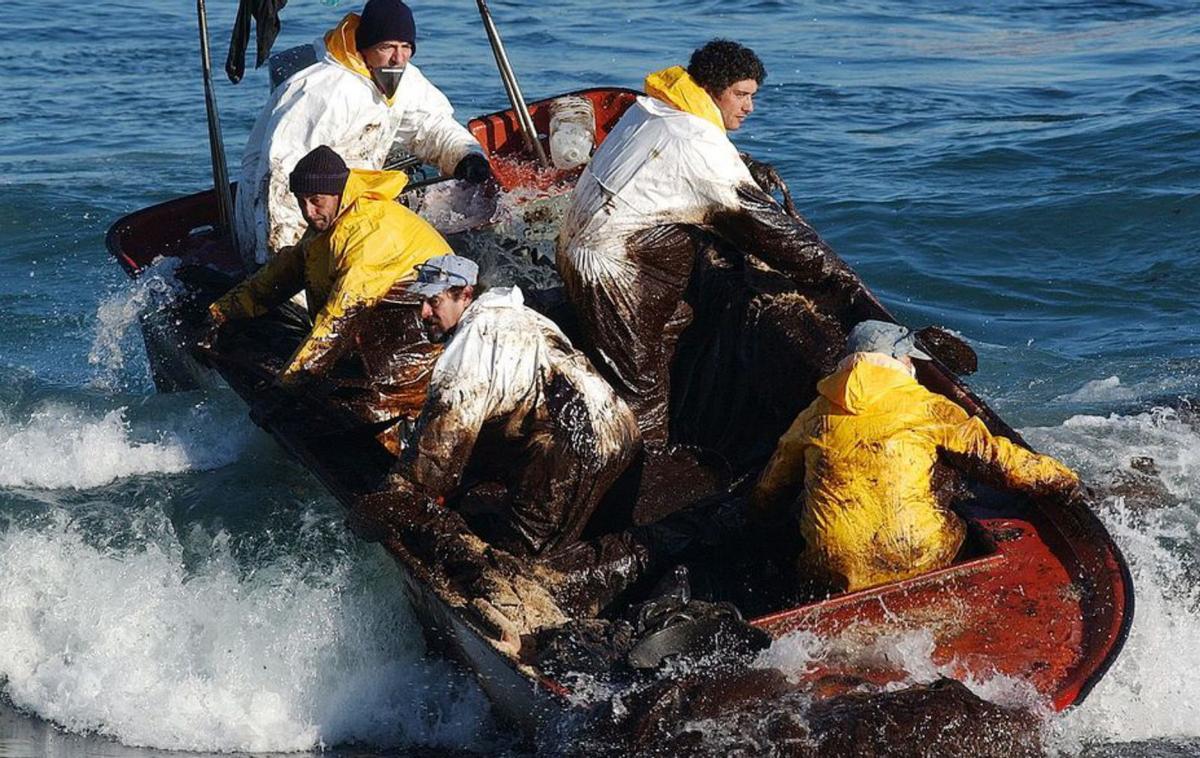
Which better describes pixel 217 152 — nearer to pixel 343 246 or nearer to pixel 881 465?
pixel 343 246

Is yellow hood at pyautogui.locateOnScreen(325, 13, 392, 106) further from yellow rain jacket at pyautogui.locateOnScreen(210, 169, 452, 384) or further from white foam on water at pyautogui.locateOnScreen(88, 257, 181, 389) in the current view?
white foam on water at pyautogui.locateOnScreen(88, 257, 181, 389)

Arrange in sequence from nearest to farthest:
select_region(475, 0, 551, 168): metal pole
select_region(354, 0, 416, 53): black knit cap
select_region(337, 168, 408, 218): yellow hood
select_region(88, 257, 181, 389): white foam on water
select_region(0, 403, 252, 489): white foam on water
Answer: select_region(337, 168, 408, 218): yellow hood
select_region(354, 0, 416, 53): black knit cap
select_region(0, 403, 252, 489): white foam on water
select_region(88, 257, 181, 389): white foam on water
select_region(475, 0, 551, 168): metal pole

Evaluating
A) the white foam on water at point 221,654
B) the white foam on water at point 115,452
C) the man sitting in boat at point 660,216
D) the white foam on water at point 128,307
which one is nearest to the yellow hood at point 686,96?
the man sitting in boat at point 660,216

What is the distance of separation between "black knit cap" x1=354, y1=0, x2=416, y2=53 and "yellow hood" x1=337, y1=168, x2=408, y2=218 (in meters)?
1.16

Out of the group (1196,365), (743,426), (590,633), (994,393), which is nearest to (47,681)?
(590,633)

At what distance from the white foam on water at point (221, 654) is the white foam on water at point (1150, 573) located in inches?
96.8

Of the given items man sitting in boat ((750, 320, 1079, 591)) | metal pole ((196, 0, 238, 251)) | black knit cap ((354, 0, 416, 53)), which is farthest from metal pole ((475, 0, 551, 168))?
man sitting in boat ((750, 320, 1079, 591))

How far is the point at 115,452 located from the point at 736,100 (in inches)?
156

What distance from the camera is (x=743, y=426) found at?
8156 mm

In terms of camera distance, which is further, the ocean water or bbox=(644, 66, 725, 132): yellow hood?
bbox=(644, 66, 725, 132): yellow hood

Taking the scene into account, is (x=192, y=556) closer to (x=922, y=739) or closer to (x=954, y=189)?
(x=922, y=739)

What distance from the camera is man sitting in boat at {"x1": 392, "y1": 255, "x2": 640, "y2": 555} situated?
659 centimetres

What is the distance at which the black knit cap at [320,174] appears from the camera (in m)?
7.75

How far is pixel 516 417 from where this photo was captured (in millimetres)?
6793
